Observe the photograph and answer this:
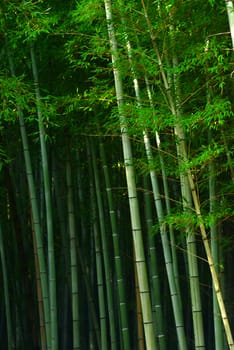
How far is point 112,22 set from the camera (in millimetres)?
4574

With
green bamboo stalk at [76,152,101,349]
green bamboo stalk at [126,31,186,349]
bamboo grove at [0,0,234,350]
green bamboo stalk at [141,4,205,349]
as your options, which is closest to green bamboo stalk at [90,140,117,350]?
bamboo grove at [0,0,234,350]

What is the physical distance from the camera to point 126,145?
4613 mm

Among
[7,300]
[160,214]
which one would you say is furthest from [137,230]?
[7,300]

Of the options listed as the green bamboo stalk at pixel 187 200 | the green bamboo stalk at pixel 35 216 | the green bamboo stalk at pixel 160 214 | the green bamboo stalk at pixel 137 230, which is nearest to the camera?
the green bamboo stalk at pixel 187 200

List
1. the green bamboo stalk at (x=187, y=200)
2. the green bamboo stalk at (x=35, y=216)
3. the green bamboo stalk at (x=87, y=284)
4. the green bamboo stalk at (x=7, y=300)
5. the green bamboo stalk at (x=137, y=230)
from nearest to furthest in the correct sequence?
the green bamboo stalk at (x=187, y=200), the green bamboo stalk at (x=137, y=230), the green bamboo stalk at (x=35, y=216), the green bamboo stalk at (x=7, y=300), the green bamboo stalk at (x=87, y=284)

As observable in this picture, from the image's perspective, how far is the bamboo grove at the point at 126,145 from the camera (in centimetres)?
441

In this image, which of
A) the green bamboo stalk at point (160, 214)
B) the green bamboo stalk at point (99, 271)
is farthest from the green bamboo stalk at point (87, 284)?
the green bamboo stalk at point (160, 214)

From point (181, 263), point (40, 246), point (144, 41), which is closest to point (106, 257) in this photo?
point (40, 246)

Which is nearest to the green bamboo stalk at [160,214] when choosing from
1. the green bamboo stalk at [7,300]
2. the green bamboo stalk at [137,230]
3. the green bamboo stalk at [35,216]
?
the green bamboo stalk at [137,230]

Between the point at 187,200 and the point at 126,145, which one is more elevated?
the point at 126,145

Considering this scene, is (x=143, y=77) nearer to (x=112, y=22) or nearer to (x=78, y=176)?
(x=112, y=22)

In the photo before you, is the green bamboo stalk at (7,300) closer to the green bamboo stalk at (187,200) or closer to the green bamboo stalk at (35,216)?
the green bamboo stalk at (35,216)

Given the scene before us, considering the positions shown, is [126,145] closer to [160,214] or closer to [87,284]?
[160,214]

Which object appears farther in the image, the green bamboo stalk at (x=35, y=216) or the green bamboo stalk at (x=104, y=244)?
the green bamboo stalk at (x=104, y=244)
